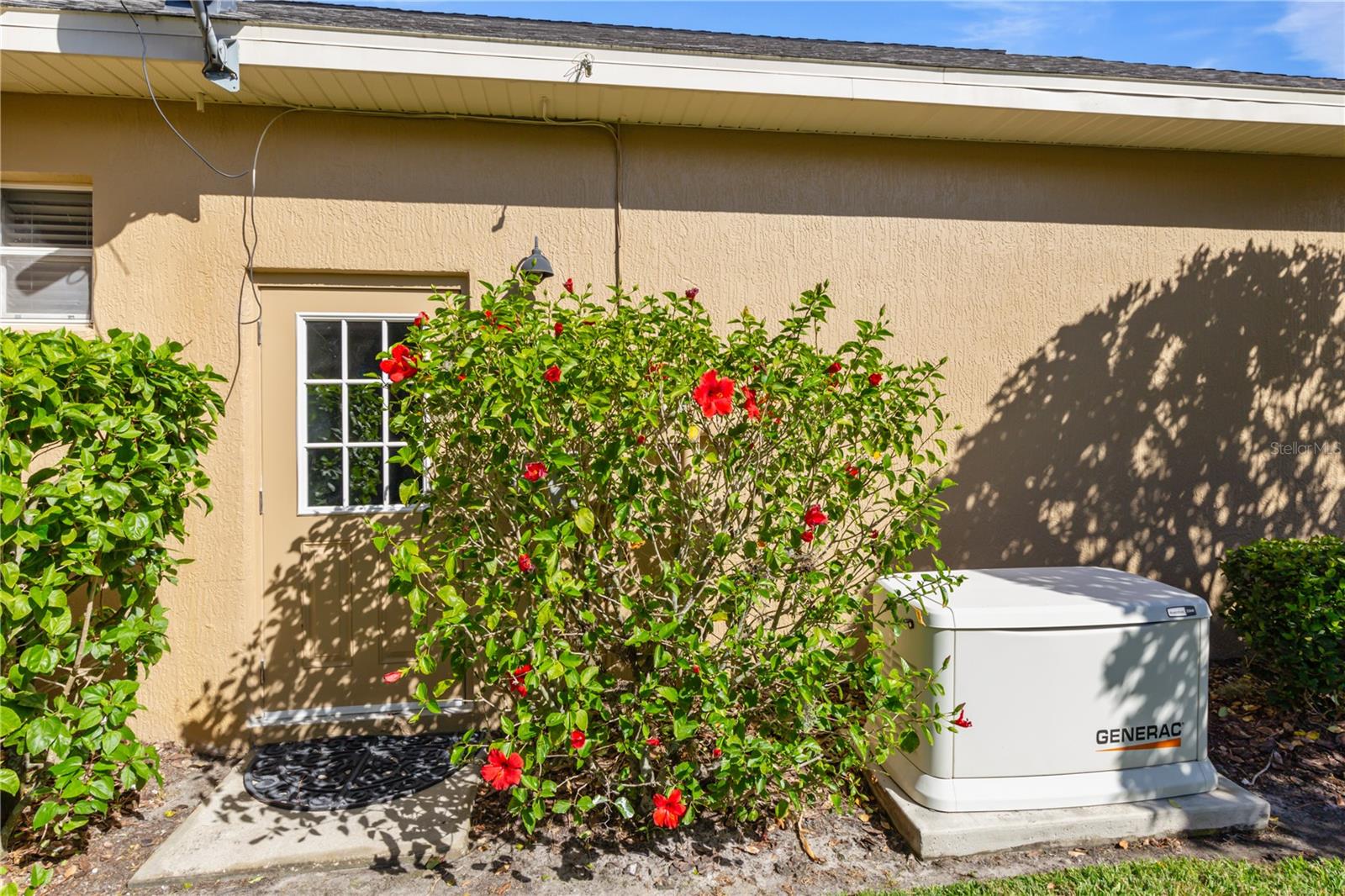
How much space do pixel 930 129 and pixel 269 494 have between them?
4237mm

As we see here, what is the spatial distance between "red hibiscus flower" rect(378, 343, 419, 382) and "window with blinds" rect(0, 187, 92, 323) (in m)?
2.27

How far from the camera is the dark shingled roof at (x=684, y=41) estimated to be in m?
3.56

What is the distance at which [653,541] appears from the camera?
3.02 m

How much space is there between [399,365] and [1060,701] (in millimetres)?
3007

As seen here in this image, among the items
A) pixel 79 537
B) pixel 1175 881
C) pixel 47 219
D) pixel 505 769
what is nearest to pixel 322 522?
pixel 79 537

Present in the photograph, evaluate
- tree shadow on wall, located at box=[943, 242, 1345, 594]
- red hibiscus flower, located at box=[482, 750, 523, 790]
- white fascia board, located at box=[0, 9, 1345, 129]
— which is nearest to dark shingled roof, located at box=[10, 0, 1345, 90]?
white fascia board, located at box=[0, 9, 1345, 129]

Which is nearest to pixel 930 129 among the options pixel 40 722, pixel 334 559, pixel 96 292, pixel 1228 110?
pixel 1228 110

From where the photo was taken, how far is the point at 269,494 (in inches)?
152

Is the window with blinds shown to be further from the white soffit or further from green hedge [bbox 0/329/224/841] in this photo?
green hedge [bbox 0/329/224/841]

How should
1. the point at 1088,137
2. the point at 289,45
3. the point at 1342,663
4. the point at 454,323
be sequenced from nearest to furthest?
the point at 454,323
the point at 289,45
the point at 1342,663
the point at 1088,137

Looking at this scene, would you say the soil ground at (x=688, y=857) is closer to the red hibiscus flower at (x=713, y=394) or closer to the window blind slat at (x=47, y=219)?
the red hibiscus flower at (x=713, y=394)

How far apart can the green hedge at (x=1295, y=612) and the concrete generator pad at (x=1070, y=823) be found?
1.08m

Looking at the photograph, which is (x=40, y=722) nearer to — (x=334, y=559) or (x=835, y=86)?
(x=334, y=559)

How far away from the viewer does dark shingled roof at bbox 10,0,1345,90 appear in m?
3.56
